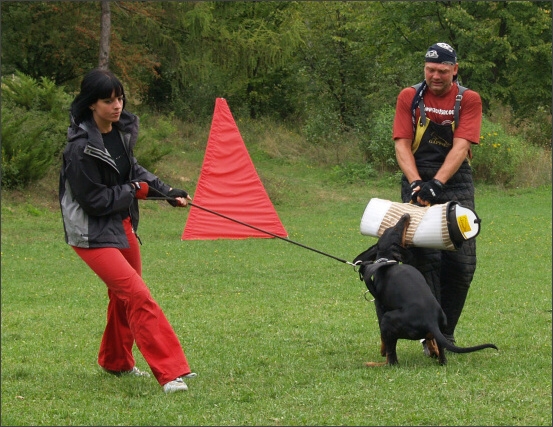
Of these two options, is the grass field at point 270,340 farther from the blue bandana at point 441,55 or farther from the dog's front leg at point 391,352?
the blue bandana at point 441,55

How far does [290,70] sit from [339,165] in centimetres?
918

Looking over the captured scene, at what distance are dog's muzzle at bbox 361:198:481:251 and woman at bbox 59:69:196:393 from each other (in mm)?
1658

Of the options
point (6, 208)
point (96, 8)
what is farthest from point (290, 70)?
point (6, 208)

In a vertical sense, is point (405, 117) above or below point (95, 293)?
above

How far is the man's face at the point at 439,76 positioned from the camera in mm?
5980

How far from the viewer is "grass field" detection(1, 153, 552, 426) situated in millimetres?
4707

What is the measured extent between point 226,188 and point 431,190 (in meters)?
9.39

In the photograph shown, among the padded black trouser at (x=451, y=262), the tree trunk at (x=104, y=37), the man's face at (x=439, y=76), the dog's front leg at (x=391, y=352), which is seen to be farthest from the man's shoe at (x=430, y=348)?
the tree trunk at (x=104, y=37)

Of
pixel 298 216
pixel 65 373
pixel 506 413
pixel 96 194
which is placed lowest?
A: pixel 298 216

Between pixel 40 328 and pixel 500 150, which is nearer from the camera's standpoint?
pixel 40 328

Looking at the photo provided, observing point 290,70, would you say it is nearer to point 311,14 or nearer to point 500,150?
point 311,14

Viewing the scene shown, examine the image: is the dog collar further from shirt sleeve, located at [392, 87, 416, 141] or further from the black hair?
the black hair

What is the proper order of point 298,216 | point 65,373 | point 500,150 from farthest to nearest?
point 500,150
point 298,216
point 65,373

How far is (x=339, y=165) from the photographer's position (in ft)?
83.5
